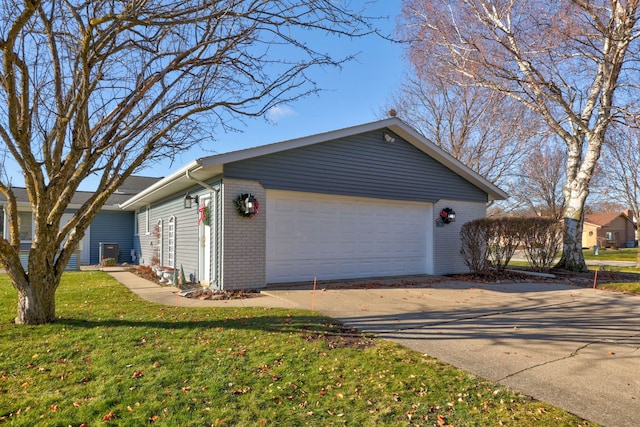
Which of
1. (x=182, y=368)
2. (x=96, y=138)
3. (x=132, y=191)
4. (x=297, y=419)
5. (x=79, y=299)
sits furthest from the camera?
(x=132, y=191)

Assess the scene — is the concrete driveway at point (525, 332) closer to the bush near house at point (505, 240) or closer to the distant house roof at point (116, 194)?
the bush near house at point (505, 240)

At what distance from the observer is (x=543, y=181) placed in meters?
29.2

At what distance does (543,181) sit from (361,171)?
961 inches

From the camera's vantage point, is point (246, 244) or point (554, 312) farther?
point (246, 244)

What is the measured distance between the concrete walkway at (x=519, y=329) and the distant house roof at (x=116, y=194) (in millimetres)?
11562

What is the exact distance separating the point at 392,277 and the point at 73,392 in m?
8.95

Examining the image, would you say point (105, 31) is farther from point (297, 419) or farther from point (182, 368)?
point (297, 419)

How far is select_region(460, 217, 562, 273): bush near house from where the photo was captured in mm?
11172

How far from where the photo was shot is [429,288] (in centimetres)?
931

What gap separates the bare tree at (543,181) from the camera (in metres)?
27.8

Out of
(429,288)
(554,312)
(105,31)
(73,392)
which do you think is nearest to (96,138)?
(105,31)

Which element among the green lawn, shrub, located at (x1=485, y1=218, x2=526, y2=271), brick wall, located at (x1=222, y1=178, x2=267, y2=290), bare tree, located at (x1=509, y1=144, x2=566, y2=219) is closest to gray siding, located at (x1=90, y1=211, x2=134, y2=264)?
brick wall, located at (x1=222, y1=178, x2=267, y2=290)

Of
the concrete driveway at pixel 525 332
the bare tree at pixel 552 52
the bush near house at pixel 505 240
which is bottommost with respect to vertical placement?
the concrete driveway at pixel 525 332

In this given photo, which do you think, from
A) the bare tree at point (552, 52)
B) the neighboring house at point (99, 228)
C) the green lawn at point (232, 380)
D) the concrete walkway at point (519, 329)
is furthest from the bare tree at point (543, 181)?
the green lawn at point (232, 380)
